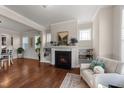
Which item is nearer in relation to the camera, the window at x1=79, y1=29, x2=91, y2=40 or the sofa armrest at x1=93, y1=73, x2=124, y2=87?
the sofa armrest at x1=93, y1=73, x2=124, y2=87

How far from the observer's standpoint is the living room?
2.87 m

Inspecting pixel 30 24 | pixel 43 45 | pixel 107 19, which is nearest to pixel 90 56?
pixel 107 19

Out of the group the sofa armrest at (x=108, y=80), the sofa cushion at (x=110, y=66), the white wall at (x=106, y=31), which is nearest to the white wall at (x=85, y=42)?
the white wall at (x=106, y=31)

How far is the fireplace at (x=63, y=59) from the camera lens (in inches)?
201

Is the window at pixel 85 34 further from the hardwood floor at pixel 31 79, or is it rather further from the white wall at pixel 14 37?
the white wall at pixel 14 37

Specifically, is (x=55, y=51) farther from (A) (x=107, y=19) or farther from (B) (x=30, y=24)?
(A) (x=107, y=19)

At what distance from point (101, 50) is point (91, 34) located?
225cm

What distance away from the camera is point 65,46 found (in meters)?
5.25

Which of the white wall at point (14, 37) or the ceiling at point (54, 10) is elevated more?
the ceiling at point (54, 10)

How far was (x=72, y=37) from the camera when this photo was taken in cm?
541

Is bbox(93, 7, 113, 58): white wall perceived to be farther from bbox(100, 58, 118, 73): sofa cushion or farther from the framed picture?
the framed picture

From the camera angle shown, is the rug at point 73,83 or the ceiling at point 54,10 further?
the ceiling at point 54,10

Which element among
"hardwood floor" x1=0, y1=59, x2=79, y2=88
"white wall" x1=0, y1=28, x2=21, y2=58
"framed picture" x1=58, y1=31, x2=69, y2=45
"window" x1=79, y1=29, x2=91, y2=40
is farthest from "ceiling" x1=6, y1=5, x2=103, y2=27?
"white wall" x1=0, y1=28, x2=21, y2=58

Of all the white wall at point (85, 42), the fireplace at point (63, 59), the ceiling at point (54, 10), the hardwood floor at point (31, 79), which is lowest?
the hardwood floor at point (31, 79)
